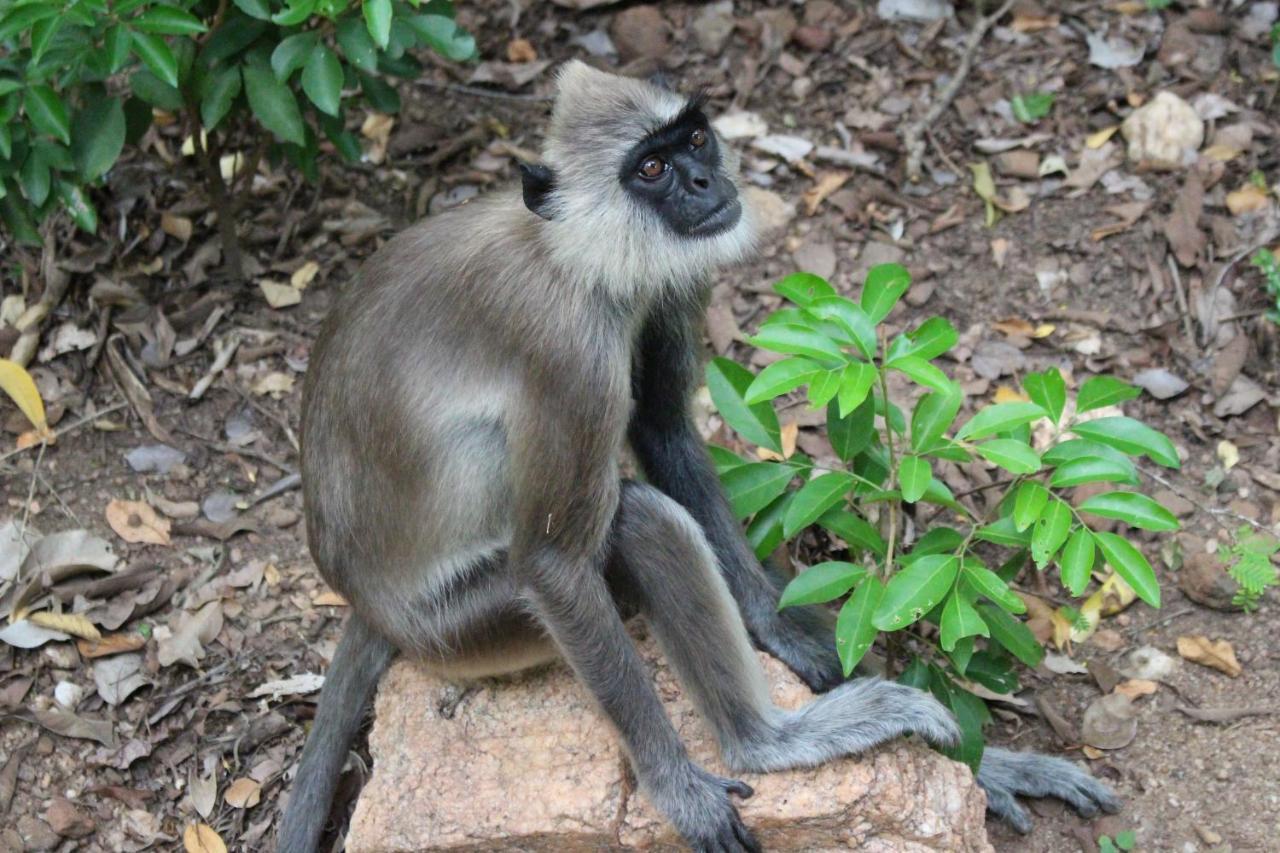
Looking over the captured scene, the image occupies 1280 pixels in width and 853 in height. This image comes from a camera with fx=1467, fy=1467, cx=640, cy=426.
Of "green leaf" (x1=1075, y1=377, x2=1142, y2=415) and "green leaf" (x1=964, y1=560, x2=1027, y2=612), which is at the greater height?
"green leaf" (x1=1075, y1=377, x2=1142, y2=415)

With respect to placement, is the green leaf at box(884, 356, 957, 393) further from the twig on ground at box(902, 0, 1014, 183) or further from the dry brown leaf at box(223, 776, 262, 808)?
the twig on ground at box(902, 0, 1014, 183)

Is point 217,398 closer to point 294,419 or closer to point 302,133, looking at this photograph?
point 294,419

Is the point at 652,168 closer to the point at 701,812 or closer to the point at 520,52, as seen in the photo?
the point at 701,812

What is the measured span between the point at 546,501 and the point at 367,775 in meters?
1.68

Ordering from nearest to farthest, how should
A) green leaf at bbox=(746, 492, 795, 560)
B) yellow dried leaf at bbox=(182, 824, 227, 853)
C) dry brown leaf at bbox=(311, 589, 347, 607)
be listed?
green leaf at bbox=(746, 492, 795, 560) → yellow dried leaf at bbox=(182, 824, 227, 853) → dry brown leaf at bbox=(311, 589, 347, 607)

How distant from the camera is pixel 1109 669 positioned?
5.42 metres

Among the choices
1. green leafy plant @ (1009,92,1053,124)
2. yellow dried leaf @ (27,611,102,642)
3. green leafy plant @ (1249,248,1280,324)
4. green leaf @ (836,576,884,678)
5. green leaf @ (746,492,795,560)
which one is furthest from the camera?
green leafy plant @ (1009,92,1053,124)

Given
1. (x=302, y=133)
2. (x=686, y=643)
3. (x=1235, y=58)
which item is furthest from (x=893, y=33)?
(x=686, y=643)

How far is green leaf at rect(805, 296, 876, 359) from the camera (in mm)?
4125

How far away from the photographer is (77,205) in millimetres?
5652

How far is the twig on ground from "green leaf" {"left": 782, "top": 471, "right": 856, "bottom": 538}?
9.79 feet

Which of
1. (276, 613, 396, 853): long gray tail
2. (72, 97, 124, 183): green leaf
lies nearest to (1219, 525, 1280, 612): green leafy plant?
(276, 613, 396, 853): long gray tail

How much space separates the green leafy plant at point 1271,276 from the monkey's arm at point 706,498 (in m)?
2.64

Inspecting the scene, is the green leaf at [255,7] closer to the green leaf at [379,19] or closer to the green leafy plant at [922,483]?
the green leaf at [379,19]
